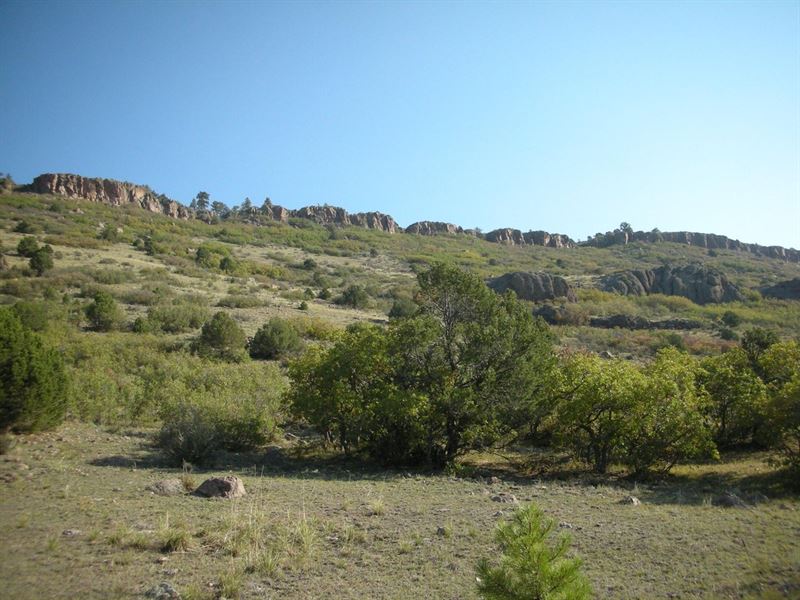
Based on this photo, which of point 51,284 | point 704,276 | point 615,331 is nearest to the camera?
point 51,284

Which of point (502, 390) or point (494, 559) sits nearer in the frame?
point (494, 559)

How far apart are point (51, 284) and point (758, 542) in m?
33.9

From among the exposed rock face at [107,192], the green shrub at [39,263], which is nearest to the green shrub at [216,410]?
the green shrub at [39,263]

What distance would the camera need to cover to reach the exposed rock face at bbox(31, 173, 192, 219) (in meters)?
77.6

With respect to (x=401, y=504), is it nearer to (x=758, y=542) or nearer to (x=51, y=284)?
(x=758, y=542)

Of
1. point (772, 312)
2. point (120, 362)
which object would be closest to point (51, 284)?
point (120, 362)

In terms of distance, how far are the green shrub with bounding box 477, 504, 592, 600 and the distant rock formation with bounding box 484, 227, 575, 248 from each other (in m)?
114

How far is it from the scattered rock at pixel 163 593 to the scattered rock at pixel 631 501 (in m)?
8.06

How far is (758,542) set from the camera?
727 centimetres

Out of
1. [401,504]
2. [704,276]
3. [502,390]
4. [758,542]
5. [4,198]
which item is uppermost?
[4,198]

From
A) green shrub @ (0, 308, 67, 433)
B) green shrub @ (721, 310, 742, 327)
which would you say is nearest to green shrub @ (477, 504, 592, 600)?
green shrub @ (0, 308, 67, 433)

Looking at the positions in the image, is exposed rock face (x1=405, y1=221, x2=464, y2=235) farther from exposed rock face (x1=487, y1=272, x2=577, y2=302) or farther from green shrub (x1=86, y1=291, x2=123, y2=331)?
green shrub (x1=86, y1=291, x2=123, y2=331)

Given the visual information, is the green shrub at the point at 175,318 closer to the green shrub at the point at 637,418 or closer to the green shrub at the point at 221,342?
the green shrub at the point at 221,342

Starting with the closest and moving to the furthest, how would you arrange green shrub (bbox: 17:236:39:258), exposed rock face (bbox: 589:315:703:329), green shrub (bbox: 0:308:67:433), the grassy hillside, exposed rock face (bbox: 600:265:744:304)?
the grassy hillside
green shrub (bbox: 0:308:67:433)
green shrub (bbox: 17:236:39:258)
exposed rock face (bbox: 589:315:703:329)
exposed rock face (bbox: 600:265:744:304)
